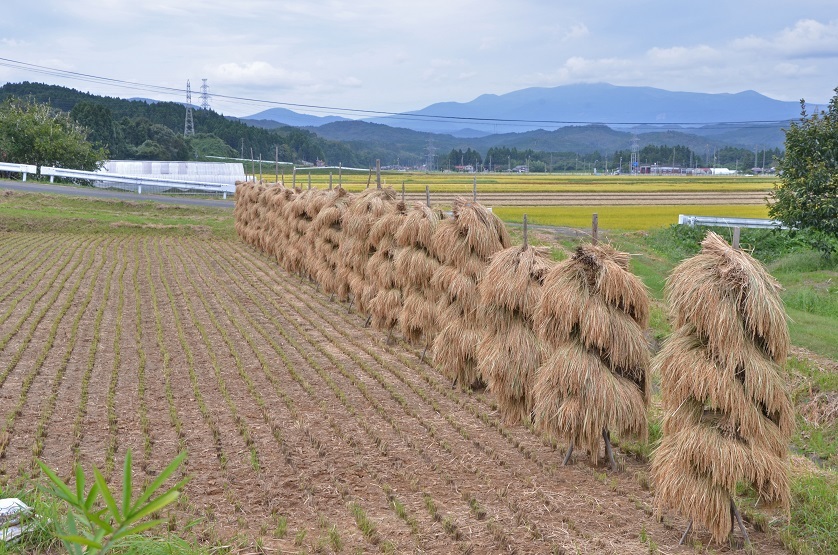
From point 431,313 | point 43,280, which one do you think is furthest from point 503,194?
point 431,313

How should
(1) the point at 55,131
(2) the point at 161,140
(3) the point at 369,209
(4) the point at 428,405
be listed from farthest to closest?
(2) the point at 161,140, (1) the point at 55,131, (3) the point at 369,209, (4) the point at 428,405

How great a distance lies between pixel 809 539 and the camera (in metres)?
7.21

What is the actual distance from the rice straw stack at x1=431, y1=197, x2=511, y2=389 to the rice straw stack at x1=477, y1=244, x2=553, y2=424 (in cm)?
143

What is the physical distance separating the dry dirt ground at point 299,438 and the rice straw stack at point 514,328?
47 centimetres

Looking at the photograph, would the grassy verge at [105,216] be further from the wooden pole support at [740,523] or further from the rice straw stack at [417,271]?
the wooden pole support at [740,523]

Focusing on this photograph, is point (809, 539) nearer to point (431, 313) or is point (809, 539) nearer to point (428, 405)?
point (428, 405)

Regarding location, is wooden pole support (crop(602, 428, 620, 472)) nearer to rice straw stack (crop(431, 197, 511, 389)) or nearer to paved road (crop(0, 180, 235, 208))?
rice straw stack (crop(431, 197, 511, 389))

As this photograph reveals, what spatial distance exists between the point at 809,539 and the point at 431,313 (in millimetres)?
8362

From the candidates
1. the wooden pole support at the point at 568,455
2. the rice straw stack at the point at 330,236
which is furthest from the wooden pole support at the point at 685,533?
the rice straw stack at the point at 330,236

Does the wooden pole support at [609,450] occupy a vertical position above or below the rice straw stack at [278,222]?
below

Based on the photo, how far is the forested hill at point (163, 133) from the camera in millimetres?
92562

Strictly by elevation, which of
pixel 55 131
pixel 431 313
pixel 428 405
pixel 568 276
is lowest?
pixel 428 405

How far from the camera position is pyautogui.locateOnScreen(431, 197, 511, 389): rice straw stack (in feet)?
42.1

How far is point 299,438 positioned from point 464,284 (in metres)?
4.25
